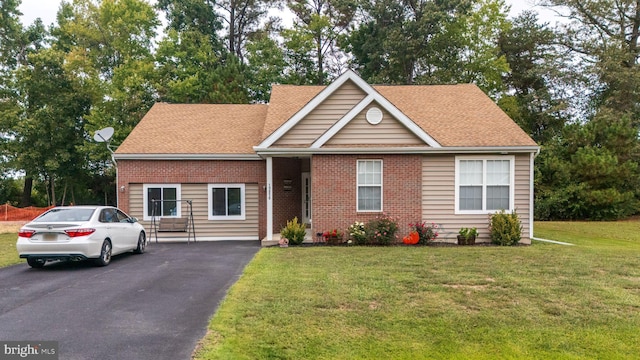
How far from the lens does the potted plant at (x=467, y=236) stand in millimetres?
13305

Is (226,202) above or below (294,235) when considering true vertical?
above

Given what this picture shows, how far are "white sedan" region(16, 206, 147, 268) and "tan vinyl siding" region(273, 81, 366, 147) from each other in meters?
5.71

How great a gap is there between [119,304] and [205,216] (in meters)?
8.96

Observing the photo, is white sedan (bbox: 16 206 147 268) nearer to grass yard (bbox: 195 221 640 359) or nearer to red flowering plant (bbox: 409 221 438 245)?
grass yard (bbox: 195 221 640 359)

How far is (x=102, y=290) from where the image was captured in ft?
24.7

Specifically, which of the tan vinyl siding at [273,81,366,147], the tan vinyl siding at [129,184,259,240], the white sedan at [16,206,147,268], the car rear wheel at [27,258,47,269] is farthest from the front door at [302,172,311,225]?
the car rear wheel at [27,258,47,269]

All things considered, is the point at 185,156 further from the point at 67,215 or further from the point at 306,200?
the point at 67,215

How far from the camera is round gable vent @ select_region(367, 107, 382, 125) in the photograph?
13.4 meters

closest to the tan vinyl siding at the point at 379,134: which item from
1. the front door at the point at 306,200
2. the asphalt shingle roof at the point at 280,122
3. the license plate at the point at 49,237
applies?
the asphalt shingle roof at the point at 280,122

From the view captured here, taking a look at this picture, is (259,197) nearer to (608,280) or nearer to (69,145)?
(608,280)

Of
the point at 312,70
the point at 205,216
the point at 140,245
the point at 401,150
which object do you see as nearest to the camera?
the point at 140,245

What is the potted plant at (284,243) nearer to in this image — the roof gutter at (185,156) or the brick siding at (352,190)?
the brick siding at (352,190)

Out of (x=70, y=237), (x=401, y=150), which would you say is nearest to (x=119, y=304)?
(x=70, y=237)

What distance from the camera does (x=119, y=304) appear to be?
6629 millimetres
